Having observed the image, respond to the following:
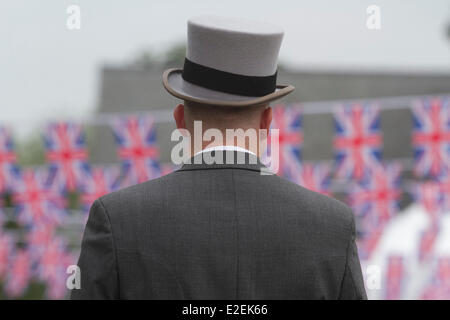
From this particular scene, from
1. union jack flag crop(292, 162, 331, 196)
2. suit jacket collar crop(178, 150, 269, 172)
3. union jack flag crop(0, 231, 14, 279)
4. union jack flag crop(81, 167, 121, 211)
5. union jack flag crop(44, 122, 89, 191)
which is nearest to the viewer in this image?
suit jacket collar crop(178, 150, 269, 172)

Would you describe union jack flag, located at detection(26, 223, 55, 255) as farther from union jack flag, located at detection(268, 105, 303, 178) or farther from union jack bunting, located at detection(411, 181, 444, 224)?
union jack bunting, located at detection(411, 181, 444, 224)

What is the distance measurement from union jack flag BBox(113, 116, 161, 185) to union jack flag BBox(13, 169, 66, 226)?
4.05ft

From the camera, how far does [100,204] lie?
1659mm

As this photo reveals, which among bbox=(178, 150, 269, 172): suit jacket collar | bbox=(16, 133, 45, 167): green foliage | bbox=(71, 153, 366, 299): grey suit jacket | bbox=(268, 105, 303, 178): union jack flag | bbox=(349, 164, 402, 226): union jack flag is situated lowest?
bbox=(16, 133, 45, 167): green foliage

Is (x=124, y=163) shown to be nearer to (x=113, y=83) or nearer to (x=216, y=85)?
(x=216, y=85)

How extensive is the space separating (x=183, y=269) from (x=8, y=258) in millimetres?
9752

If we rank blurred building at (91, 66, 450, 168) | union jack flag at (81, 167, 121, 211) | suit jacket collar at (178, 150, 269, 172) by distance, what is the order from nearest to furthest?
suit jacket collar at (178, 150, 269, 172), union jack flag at (81, 167, 121, 211), blurred building at (91, 66, 450, 168)

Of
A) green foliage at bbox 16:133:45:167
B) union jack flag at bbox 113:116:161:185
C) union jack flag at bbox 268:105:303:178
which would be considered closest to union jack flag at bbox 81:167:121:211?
union jack flag at bbox 113:116:161:185

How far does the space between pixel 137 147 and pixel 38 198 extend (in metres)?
1.74

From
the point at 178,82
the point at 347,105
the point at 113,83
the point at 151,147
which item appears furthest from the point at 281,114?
the point at 113,83

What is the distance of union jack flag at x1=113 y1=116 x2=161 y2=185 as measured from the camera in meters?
7.84

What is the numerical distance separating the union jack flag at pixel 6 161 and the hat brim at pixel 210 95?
717 centimetres

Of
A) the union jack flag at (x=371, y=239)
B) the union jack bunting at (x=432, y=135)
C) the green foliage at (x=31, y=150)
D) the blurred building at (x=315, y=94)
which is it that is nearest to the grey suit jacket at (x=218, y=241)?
the union jack bunting at (x=432, y=135)

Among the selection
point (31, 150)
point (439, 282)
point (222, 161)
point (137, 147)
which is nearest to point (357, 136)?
point (439, 282)
